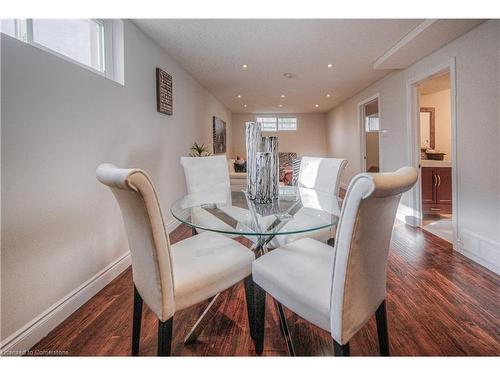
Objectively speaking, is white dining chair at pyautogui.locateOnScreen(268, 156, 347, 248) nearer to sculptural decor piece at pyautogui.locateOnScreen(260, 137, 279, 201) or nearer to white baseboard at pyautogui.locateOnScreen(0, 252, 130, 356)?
sculptural decor piece at pyautogui.locateOnScreen(260, 137, 279, 201)

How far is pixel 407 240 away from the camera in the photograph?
10.3 ft

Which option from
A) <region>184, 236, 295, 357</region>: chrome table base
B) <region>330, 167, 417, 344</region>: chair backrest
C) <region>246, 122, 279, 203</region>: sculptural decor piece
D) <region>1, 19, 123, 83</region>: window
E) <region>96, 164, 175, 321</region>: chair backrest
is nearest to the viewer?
<region>330, 167, 417, 344</region>: chair backrest

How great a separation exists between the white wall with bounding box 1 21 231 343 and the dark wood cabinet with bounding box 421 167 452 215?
157 inches

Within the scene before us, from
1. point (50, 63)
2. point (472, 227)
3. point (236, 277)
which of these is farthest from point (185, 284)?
point (472, 227)

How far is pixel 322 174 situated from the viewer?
2529 millimetres

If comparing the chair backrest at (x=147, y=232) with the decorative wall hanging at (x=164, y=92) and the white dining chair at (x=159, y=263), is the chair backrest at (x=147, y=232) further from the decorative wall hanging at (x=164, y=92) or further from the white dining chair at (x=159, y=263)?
the decorative wall hanging at (x=164, y=92)

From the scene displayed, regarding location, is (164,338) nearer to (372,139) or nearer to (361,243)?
(361,243)

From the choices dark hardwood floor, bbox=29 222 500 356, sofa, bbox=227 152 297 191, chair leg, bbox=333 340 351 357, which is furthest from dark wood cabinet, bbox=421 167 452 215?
chair leg, bbox=333 340 351 357

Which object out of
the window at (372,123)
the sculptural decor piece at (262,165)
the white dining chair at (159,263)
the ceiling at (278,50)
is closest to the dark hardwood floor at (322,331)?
the white dining chair at (159,263)

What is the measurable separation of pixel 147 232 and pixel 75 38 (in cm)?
180

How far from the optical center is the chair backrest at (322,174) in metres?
2.34

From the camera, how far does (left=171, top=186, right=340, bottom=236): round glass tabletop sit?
4.58ft

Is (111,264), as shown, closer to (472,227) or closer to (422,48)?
(472,227)

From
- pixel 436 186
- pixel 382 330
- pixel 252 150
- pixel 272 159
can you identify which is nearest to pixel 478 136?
pixel 436 186
